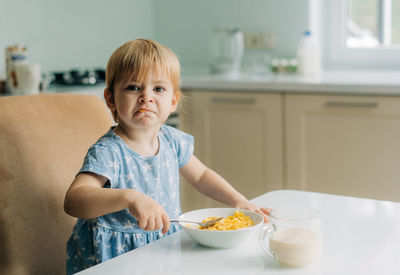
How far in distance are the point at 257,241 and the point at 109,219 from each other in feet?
1.15

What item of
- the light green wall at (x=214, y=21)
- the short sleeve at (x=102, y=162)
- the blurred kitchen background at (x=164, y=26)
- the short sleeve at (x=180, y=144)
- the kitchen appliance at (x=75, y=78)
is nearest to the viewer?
the short sleeve at (x=102, y=162)

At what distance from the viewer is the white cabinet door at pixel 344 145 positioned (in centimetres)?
237

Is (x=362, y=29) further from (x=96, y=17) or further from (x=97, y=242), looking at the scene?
(x=97, y=242)

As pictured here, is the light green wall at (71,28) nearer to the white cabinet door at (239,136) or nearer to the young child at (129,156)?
the white cabinet door at (239,136)

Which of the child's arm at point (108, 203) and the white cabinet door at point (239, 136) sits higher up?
the child's arm at point (108, 203)

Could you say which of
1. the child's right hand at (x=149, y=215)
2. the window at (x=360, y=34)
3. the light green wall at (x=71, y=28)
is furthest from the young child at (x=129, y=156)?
the window at (x=360, y=34)

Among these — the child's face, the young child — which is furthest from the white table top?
the child's face

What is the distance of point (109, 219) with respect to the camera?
1.17 metres

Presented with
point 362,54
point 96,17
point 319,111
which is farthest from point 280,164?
point 96,17

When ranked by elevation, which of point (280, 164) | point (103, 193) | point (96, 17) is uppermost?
point (96, 17)

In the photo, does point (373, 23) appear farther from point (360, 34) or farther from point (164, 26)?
point (164, 26)

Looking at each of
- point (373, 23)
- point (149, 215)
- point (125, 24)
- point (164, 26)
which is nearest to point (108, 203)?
point (149, 215)

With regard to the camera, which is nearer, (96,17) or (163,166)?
(163,166)

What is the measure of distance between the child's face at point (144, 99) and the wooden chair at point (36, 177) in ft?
0.72
